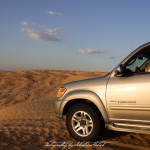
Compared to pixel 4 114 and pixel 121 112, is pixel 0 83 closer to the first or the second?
pixel 4 114

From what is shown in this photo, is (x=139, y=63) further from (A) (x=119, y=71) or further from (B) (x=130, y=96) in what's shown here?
(B) (x=130, y=96)

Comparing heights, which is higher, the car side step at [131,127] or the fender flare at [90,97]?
the fender flare at [90,97]

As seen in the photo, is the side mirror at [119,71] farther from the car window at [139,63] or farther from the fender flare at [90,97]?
the fender flare at [90,97]

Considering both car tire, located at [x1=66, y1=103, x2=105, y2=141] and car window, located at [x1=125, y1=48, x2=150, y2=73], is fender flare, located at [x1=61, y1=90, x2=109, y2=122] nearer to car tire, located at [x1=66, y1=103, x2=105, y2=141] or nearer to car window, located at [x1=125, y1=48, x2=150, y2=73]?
car tire, located at [x1=66, y1=103, x2=105, y2=141]

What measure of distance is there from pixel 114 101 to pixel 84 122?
0.81m

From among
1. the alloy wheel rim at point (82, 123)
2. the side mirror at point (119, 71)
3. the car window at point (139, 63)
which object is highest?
the car window at point (139, 63)

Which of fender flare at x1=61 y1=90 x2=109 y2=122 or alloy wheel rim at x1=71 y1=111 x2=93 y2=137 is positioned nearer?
fender flare at x1=61 y1=90 x2=109 y2=122

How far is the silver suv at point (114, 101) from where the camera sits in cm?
366

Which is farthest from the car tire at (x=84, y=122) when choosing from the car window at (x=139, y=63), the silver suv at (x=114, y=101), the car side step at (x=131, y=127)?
the car window at (x=139, y=63)

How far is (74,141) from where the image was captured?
4.40m

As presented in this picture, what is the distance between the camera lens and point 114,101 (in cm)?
385

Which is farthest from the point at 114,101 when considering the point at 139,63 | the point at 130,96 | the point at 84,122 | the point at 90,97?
the point at 139,63

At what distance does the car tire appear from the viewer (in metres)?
4.08

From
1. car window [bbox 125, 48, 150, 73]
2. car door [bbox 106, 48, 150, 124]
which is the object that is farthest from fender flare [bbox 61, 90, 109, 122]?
car window [bbox 125, 48, 150, 73]
